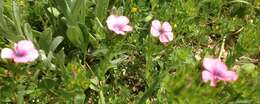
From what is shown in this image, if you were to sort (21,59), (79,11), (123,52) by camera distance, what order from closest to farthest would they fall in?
1. (21,59)
2. (79,11)
3. (123,52)

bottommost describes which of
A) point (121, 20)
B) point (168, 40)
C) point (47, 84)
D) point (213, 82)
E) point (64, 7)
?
point (213, 82)

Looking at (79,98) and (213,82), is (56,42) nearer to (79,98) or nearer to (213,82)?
(79,98)

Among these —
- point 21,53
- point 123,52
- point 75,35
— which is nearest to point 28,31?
point 75,35

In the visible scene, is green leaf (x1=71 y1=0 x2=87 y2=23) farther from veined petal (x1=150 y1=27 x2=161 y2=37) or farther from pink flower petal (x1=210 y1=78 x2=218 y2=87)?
pink flower petal (x1=210 y1=78 x2=218 y2=87)

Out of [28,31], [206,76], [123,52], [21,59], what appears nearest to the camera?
[206,76]

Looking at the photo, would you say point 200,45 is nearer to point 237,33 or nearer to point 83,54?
point 237,33

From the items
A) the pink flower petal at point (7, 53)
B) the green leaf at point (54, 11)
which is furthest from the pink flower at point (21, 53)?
the green leaf at point (54, 11)

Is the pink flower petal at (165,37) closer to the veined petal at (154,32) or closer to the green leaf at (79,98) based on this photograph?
the veined petal at (154,32)
